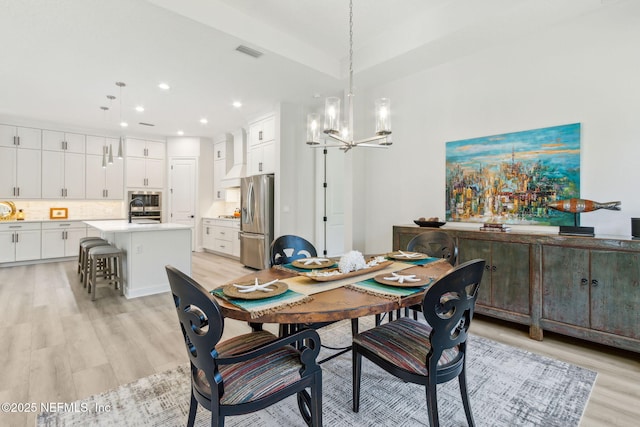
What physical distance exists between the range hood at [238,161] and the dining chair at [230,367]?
5740 mm

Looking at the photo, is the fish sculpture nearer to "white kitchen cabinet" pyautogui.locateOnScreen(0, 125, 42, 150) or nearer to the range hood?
the range hood

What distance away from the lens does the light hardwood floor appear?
1914mm

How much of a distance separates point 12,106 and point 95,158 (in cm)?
173

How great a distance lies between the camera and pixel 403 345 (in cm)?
160

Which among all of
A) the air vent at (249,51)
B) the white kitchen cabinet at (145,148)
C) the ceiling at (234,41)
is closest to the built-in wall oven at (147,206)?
the white kitchen cabinet at (145,148)

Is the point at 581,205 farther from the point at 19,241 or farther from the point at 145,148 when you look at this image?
the point at 19,241

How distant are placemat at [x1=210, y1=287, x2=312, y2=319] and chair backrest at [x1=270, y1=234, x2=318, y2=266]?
33.4 inches

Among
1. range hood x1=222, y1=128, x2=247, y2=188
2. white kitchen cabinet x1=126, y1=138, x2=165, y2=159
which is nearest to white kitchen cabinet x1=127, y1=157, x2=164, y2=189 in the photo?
white kitchen cabinet x1=126, y1=138, x2=165, y2=159

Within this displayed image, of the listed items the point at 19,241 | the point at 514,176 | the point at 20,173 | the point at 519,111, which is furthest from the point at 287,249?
the point at 20,173

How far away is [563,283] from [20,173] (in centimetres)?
901

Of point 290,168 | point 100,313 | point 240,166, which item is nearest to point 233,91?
point 290,168

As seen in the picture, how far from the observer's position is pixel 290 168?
17.7 feet

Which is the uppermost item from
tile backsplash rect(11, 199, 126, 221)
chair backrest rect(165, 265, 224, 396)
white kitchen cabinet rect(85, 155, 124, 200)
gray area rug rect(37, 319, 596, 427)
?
white kitchen cabinet rect(85, 155, 124, 200)

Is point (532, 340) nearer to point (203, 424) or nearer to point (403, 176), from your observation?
point (403, 176)
